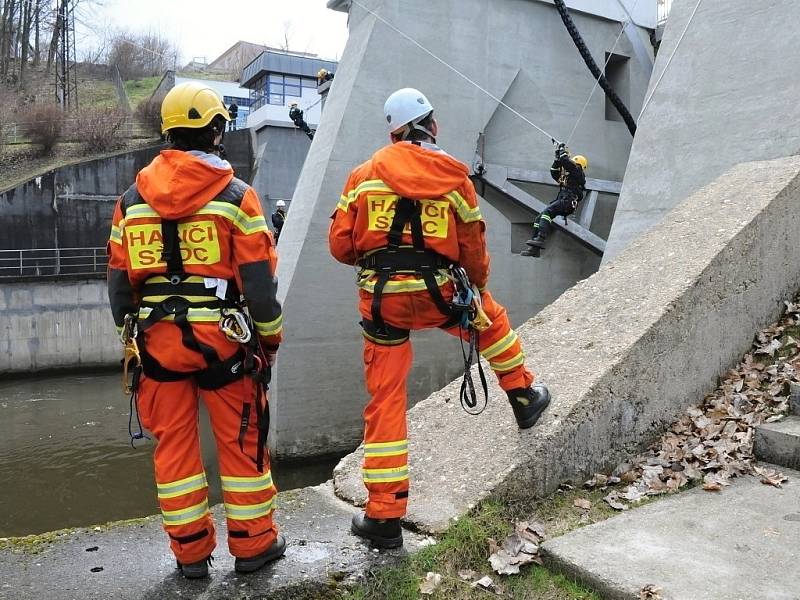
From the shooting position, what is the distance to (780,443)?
331cm

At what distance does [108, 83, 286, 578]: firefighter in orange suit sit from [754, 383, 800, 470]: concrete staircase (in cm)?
260

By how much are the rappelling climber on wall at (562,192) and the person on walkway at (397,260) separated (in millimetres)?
7516

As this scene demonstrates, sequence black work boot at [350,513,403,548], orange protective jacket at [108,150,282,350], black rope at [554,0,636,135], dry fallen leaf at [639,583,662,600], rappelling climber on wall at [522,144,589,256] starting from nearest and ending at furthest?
dry fallen leaf at [639,583,662,600]
orange protective jacket at [108,150,282,350]
black work boot at [350,513,403,548]
rappelling climber on wall at [522,144,589,256]
black rope at [554,0,636,135]

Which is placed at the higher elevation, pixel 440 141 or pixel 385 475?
pixel 440 141

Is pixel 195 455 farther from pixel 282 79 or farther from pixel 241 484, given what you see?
pixel 282 79

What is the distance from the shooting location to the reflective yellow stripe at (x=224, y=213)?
234 cm

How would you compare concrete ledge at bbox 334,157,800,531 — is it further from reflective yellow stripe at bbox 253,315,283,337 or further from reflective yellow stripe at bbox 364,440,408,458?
reflective yellow stripe at bbox 253,315,283,337

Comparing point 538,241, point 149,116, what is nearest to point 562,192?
point 538,241

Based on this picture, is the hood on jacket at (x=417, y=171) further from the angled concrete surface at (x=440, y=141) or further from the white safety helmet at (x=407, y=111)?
the angled concrete surface at (x=440, y=141)

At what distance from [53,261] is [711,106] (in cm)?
2091

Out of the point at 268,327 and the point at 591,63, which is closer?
the point at 268,327

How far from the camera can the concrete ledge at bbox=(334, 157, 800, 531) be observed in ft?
10.4

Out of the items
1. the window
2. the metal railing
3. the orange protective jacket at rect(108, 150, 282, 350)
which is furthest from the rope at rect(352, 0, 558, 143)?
the metal railing

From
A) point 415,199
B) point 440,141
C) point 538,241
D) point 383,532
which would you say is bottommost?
point 383,532
